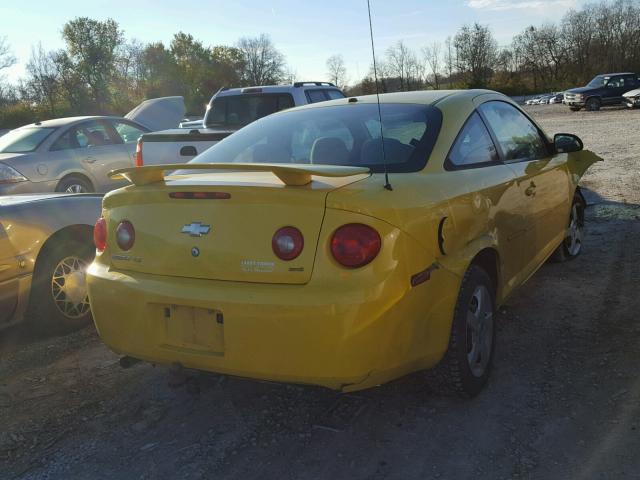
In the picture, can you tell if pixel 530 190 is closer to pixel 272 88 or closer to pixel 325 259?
pixel 325 259

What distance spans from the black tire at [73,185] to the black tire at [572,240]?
7.22 m

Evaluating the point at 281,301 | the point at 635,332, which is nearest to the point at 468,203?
the point at 281,301

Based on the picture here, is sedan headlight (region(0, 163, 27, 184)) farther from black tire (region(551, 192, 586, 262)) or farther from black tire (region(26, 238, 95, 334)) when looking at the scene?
black tire (region(551, 192, 586, 262))

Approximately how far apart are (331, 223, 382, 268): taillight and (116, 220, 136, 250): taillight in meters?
1.05

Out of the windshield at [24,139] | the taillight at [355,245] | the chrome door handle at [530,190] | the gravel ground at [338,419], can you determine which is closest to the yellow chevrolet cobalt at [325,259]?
the taillight at [355,245]

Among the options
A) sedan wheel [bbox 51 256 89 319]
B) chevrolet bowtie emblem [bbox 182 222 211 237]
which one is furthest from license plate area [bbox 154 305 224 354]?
sedan wheel [bbox 51 256 89 319]

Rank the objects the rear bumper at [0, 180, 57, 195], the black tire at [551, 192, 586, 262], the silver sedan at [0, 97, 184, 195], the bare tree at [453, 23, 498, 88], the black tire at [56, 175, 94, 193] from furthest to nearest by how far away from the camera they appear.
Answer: the bare tree at [453, 23, 498, 88] → the black tire at [56, 175, 94, 193] → the silver sedan at [0, 97, 184, 195] → the rear bumper at [0, 180, 57, 195] → the black tire at [551, 192, 586, 262]

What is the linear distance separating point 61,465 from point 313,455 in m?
1.15

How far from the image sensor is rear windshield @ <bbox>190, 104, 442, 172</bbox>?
3.07m

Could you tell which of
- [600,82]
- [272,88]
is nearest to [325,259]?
[272,88]

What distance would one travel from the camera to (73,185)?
30.5 feet

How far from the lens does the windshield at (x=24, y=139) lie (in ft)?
29.2

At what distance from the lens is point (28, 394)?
342 centimetres

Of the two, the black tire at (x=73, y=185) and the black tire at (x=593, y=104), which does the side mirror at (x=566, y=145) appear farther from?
the black tire at (x=593, y=104)
